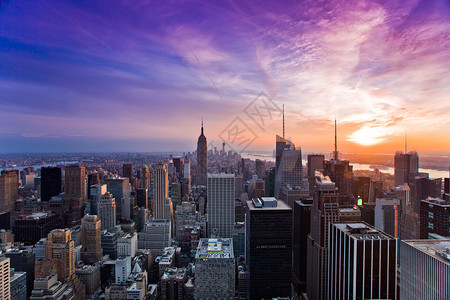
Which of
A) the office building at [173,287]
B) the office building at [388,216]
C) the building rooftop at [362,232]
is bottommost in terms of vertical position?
the office building at [173,287]

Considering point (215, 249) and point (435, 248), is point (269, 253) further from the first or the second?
point (435, 248)

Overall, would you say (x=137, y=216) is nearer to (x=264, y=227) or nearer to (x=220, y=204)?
(x=220, y=204)

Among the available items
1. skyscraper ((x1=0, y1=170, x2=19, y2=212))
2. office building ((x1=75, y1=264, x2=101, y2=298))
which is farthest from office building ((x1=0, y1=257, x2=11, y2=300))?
skyscraper ((x1=0, y1=170, x2=19, y2=212))

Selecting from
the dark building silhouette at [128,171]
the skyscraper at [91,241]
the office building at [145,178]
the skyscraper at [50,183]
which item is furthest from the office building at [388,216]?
the skyscraper at [50,183]

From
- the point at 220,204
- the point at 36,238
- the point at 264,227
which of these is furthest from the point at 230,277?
the point at 36,238

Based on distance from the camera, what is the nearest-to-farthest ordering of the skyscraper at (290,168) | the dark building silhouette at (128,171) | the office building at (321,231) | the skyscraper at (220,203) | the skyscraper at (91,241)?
the office building at (321,231)
the skyscraper at (91,241)
the skyscraper at (220,203)
the skyscraper at (290,168)
the dark building silhouette at (128,171)

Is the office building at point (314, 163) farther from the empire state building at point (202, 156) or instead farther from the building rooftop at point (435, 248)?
the building rooftop at point (435, 248)
